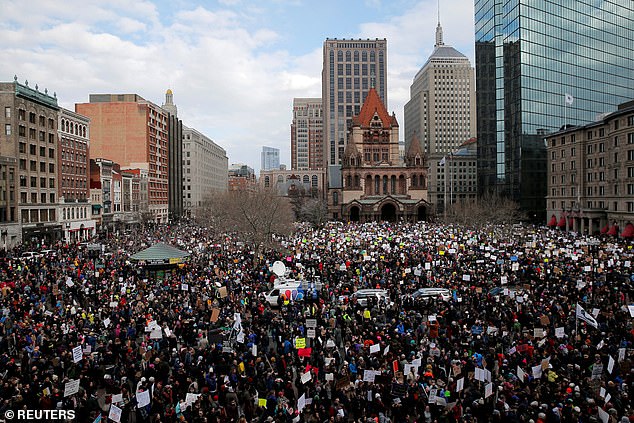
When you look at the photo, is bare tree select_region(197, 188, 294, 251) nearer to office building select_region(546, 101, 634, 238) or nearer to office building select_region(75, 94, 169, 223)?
office building select_region(546, 101, 634, 238)

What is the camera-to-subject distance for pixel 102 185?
243ft

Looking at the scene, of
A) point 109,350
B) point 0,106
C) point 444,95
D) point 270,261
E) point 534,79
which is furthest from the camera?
point 444,95

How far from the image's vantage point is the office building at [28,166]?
5081cm

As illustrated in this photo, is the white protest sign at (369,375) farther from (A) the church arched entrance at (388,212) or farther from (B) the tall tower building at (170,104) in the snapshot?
(B) the tall tower building at (170,104)

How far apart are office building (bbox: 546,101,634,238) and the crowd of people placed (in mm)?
31771

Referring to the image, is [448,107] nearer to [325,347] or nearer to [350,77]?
[350,77]

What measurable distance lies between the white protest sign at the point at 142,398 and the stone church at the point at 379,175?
8740 centimetres

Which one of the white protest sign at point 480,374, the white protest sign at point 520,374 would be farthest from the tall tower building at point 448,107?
the white protest sign at point 480,374

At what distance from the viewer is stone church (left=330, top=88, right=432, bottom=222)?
102188 mm

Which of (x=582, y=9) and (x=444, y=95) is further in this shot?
(x=444, y=95)

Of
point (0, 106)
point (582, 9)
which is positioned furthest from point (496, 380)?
point (582, 9)

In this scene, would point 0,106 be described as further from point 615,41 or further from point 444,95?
point 444,95

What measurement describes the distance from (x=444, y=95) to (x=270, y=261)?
163831mm

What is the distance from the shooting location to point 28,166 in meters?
54.1
